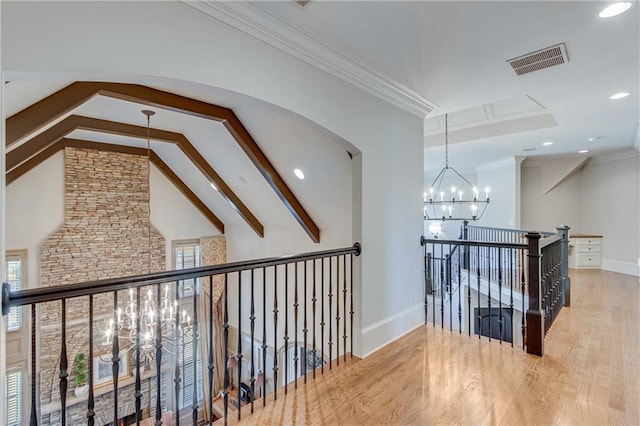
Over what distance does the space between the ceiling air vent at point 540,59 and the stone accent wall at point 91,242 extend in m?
6.43

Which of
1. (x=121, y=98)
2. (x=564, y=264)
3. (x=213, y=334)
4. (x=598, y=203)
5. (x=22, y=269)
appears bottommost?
(x=213, y=334)

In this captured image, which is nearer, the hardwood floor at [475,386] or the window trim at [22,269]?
the hardwood floor at [475,386]

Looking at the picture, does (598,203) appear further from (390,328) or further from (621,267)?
(390,328)

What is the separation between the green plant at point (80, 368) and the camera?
5.52m

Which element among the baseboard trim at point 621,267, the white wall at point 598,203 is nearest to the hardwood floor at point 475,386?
the baseboard trim at point 621,267

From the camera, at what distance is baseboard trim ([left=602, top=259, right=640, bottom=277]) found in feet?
21.6

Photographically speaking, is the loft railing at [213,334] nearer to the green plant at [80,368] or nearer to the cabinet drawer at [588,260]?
the green plant at [80,368]

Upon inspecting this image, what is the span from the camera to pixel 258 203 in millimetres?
5992

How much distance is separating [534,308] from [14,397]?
297 inches

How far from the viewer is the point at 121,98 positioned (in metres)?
3.23

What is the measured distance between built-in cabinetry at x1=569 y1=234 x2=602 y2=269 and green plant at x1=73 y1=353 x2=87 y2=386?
10.5 meters

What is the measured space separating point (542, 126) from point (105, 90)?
5868mm

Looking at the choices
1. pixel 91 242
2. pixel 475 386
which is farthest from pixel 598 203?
pixel 91 242

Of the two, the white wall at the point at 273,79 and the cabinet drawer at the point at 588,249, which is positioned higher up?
the white wall at the point at 273,79
